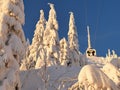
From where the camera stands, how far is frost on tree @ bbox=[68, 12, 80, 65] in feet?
199

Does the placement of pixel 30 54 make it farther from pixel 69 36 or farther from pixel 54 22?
pixel 69 36

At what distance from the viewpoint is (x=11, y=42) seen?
83.5 ft

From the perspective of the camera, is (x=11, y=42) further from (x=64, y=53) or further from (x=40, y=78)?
(x=64, y=53)

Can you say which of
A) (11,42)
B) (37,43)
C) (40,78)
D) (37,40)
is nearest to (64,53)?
(37,43)

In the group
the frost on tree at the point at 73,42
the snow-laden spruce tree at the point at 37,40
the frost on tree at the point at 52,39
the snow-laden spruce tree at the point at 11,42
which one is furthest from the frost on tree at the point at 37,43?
the snow-laden spruce tree at the point at 11,42

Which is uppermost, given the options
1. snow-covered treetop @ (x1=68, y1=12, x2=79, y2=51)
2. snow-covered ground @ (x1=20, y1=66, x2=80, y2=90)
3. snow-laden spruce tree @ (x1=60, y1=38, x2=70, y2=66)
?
snow-covered treetop @ (x1=68, y1=12, x2=79, y2=51)

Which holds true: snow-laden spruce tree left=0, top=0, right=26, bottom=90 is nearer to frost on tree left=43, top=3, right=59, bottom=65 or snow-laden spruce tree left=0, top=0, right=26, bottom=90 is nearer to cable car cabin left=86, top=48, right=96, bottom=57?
frost on tree left=43, top=3, right=59, bottom=65

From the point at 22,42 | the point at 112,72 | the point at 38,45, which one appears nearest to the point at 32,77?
the point at 22,42

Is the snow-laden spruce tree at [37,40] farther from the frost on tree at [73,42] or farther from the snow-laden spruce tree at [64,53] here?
the frost on tree at [73,42]

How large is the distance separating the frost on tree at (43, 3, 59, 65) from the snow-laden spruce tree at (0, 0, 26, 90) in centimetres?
2885

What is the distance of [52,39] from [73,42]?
8.06m

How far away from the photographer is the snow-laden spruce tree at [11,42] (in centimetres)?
2375

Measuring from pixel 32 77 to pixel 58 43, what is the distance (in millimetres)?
18032

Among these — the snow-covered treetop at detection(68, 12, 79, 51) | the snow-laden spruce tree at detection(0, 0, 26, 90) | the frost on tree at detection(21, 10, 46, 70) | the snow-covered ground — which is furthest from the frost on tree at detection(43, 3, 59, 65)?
the snow-laden spruce tree at detection(0, 0, 26, 90)
